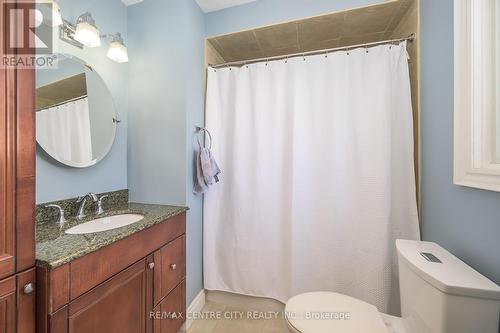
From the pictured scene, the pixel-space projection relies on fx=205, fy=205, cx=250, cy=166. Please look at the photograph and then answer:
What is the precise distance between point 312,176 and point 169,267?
1178 mm

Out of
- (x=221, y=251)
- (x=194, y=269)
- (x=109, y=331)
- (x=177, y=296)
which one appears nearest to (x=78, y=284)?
(x=109, y=331)

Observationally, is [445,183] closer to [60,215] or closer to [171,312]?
[171,312]

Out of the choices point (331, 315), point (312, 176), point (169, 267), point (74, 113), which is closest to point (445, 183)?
point (312, 176)

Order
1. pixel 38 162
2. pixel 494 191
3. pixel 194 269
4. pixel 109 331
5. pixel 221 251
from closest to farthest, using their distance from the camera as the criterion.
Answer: pixel 494 191 < pixel 109 331 < pixel 38 162 < pixel 194 269 < pixel 221 251

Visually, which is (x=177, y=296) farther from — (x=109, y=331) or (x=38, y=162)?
(x=38, y=162)

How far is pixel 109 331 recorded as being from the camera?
0.93 meters

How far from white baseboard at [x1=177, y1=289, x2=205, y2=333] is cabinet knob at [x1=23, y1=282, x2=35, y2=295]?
43.5 inches

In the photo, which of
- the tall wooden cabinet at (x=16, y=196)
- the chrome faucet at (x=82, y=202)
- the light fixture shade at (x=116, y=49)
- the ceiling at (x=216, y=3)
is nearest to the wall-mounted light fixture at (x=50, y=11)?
the light fixture shade at (x=116, y=49)

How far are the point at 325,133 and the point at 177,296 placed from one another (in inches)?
61.3

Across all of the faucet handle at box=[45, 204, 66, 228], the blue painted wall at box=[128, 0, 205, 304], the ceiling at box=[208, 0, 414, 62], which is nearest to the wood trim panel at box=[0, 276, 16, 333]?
the faucet handle at box=[45, 204, 66, 228]

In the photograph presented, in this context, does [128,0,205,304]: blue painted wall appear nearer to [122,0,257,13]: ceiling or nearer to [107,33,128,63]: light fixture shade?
[122,0,257,13]: ceiling

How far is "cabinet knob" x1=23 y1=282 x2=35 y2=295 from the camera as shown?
683 millimetres

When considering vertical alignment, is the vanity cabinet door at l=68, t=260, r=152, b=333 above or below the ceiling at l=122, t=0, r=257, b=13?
below

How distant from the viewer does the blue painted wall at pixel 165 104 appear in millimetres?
1547
